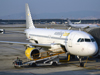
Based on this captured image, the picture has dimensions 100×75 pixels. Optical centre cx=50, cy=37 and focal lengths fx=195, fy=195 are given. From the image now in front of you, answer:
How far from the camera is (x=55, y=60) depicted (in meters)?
20.5

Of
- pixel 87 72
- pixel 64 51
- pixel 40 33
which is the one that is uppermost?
pixel 40 33

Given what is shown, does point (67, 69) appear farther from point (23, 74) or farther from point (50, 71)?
point (23, 74)

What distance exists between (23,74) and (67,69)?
4569mm

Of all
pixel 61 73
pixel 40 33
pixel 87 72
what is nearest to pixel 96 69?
pixel 87 72

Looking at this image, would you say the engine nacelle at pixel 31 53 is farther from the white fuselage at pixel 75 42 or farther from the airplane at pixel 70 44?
the white fuselage at pixel 75 42

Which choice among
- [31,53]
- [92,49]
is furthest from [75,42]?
[31,53]

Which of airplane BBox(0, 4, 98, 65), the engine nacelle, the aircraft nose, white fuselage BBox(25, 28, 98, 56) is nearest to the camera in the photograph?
the aircraft nose

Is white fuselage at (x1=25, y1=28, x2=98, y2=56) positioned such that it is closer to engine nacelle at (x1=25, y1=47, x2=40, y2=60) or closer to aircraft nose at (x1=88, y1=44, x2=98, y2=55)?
aircraft nose at (x1=88, y1=44, x2=98, y2=55)

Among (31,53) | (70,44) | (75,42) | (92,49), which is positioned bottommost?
(31,53)

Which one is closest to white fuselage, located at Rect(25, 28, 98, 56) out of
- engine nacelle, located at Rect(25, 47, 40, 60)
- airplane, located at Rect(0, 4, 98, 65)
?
airplane, located at Rect(0, 4, 98, 65)

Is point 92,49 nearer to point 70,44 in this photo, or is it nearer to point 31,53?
point 70,44

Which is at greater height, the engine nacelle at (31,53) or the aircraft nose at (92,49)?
the aircraft nose at (92,49)

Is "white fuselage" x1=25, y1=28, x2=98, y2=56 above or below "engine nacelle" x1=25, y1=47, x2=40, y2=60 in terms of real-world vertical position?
above

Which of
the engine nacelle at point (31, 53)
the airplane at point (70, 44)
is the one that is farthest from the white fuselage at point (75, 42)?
the engine nacelle at point (31, 53)
